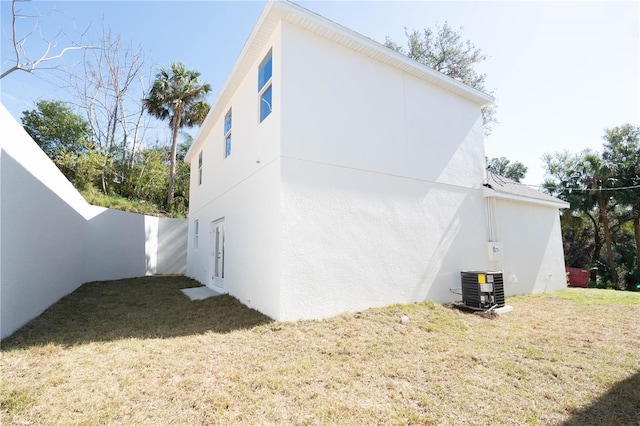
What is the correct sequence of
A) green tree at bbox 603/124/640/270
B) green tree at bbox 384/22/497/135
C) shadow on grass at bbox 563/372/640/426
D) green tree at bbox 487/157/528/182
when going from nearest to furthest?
shadow on grass at bbox 563/372/640/426
green tree at bbox 384/22/497/135
green tree at bbox 603/124/640/270
green tree at bbox 487/157/528/182

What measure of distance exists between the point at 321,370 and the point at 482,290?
4363 millimetres

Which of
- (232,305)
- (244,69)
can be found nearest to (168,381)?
(232,305)

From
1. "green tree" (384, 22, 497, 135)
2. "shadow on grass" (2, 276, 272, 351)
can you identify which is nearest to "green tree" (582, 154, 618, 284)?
"green tree" (384, 22, 497, 135)

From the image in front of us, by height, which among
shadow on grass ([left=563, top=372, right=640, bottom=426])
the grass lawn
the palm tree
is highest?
the palm tree

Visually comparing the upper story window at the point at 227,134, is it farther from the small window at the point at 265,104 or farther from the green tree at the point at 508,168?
the green tree at the point at 508,168

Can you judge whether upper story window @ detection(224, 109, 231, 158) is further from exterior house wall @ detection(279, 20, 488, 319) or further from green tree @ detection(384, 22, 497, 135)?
green tree @ detection(384, 22, 497, 135)

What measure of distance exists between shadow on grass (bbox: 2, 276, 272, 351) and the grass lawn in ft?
0.15

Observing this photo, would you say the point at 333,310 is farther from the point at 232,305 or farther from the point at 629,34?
the point at 629,34

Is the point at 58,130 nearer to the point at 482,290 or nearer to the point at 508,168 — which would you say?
the point at 482,290

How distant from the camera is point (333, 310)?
507 cm

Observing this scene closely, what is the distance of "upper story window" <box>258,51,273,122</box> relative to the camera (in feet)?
19.2

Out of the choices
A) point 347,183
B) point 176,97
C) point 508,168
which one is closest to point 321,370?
point 347,183

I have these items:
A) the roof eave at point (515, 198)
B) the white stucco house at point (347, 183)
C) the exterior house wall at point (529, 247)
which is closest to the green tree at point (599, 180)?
the roof eave at point (515, 198)

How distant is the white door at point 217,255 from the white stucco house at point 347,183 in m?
0.10
